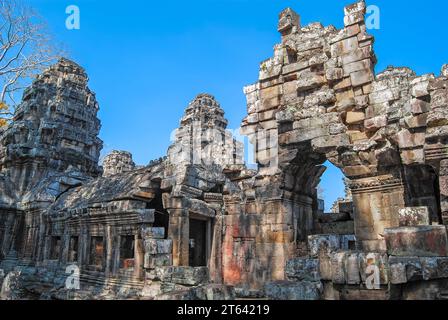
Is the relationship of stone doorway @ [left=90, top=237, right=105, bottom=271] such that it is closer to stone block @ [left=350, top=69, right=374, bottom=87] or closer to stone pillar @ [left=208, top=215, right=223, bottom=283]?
stone pillar @ [left=208, top=215, right=223, bottom=283]

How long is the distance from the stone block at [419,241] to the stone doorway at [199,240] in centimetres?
578

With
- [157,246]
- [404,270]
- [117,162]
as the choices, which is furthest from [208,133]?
[404,270]

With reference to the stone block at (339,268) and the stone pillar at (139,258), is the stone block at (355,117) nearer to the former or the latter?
the stone block at (339,268)

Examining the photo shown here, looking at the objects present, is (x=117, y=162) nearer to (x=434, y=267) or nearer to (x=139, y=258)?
(x=139, y=258)

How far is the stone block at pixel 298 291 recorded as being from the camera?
4.21 m

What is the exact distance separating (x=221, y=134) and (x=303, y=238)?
14.3 meters

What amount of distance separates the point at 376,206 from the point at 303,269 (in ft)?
11.0

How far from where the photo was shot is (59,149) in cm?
1561

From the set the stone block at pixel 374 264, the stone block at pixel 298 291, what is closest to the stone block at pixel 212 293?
the stone block at pixel 298 291

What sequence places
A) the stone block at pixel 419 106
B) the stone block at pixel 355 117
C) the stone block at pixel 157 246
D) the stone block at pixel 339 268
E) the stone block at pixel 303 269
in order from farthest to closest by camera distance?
the stone block at pixel 355 117, the stone block at pixel 157 246, the stone block at pixel 419 106, the stone block at pixel 303 269, the stone block at pixel 339 268

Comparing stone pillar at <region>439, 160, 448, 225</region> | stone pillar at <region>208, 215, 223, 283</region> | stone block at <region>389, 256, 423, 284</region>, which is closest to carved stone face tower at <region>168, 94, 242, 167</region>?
stone pillar at <region>208, 215, 223, 283</region>

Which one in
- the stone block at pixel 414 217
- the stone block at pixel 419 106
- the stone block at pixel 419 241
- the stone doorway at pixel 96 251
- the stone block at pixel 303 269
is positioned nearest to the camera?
the stone block at pixel 419 241

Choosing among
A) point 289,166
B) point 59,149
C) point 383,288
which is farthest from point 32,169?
point 383,288

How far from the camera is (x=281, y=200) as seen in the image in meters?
9.00
